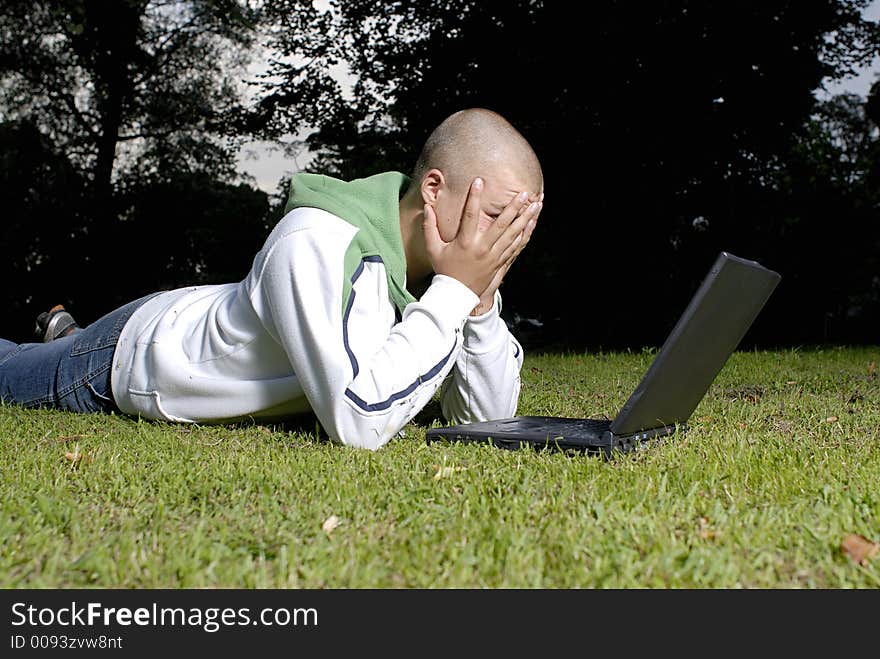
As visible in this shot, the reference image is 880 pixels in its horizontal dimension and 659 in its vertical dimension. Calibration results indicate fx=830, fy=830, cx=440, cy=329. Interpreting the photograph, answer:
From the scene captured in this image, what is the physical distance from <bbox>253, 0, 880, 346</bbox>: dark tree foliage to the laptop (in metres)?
13.9

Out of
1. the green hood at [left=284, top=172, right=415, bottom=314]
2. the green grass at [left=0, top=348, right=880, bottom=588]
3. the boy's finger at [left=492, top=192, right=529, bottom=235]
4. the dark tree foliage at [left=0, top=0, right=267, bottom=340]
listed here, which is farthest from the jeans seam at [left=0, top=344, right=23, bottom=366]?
the dark tree foliage at [left=0, top=0, right=267, bottom=340]

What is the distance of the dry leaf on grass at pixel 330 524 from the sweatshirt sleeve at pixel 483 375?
5.98ft

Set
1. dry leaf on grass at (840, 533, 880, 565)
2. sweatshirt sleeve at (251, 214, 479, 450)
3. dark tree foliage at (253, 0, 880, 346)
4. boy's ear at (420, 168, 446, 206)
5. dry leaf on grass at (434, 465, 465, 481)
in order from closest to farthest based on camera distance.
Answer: dry leaf on grass at (840, 533, 880, 565), dry leaf on grass at (434, 465, 465, 481), sweatshirt sleeve at (251, 214, 479, 450), boy's ear at (420, 168, 446, 206), dark tree foliage at (253, 0, 880, 346)

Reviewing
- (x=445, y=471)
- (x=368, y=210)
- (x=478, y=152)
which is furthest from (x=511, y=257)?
(x=445, y=471)

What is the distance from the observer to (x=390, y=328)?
3.80m

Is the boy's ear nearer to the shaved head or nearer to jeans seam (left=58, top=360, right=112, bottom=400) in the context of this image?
the shaved head

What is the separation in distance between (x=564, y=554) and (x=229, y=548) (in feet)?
2.93

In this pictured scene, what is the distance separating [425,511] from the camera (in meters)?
2.55

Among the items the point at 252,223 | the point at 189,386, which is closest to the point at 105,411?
the point at 189,386

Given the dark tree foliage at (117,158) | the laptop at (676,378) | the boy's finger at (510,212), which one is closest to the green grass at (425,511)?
the laptop at (676,378)

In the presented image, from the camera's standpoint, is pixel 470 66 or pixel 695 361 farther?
pixel 470 66

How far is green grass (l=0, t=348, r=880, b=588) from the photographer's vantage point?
205 centimetres

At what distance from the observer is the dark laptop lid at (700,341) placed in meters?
3.00
